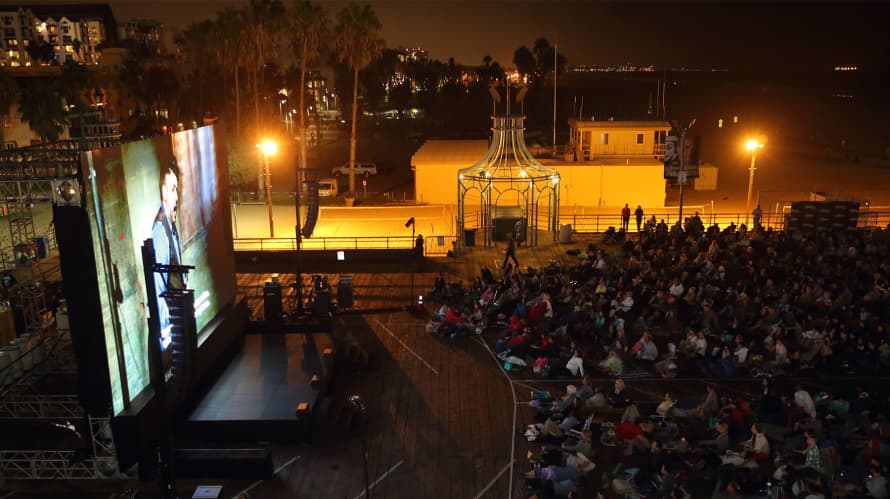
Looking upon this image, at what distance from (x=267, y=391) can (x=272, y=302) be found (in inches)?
175

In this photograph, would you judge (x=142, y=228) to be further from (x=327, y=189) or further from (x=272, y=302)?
→ (x=327, y=189)

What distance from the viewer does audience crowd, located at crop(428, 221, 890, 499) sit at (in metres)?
10.2

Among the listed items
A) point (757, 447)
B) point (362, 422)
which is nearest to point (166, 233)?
point (362, 422)

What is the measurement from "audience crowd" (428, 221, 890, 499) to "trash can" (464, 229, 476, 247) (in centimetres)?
499

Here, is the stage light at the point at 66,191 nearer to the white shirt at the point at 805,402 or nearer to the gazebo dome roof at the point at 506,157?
the white shirt at the point at 805,402

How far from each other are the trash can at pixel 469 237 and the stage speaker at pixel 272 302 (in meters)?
9.27

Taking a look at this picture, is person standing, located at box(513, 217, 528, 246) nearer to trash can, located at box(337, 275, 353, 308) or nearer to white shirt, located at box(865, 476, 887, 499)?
trash can, located at box(337, 275, 353, 308)

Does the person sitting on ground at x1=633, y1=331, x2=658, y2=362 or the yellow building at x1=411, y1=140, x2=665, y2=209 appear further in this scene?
the yellow building at x1=411, y1=140, x2=665, y2=209

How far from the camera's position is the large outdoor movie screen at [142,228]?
985 centimetres

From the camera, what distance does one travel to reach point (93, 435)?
10.1m

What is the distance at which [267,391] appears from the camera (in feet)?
44.8

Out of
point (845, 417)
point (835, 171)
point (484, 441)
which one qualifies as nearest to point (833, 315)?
point (845, 417)

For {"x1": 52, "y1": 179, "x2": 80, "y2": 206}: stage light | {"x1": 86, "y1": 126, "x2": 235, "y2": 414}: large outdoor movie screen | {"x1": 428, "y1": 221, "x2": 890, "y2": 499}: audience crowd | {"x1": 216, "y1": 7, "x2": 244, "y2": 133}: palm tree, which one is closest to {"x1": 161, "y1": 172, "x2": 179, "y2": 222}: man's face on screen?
{"x1": 86, "y1": 126, "x2": 235, "y2": 414}: large outdoor movie screen

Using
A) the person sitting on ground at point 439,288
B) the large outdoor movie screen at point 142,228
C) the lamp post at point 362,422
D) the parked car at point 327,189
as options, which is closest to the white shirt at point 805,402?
the lamp post at point 362,422
